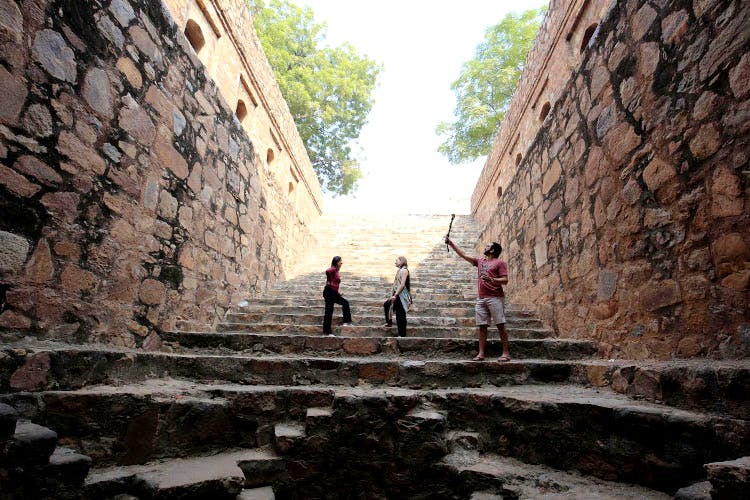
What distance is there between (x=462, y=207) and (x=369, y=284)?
50.2 ft

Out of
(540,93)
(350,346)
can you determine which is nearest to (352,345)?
(350,346)

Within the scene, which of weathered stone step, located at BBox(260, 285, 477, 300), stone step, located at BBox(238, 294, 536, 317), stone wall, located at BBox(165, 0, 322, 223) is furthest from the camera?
weathered stone step, located at BBox(260, 285, 477, 300)

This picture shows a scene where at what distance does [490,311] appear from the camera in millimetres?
3838

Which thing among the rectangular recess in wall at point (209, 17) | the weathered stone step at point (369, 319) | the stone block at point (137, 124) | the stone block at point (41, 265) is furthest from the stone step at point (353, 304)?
the rectangular recess in wall at point (209, 17)

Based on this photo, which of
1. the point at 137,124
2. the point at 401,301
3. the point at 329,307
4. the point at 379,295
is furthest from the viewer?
the point at 379,295

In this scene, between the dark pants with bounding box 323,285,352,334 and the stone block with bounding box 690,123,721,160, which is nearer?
the stone block with bounding box 690,123,721,160

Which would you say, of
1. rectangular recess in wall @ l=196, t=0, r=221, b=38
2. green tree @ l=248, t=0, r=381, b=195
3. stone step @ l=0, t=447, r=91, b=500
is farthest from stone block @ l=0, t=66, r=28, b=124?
green tree @ l=248, t=0, r=381, b=195

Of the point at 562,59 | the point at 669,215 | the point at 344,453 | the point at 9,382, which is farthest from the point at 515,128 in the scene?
the point at 9,382

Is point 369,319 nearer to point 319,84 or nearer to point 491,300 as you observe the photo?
point 491,300

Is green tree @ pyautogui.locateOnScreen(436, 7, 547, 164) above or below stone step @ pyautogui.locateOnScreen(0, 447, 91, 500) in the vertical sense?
above

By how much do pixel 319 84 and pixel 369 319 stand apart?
14371 mm

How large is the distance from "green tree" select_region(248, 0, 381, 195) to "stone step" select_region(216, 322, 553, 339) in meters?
13.5

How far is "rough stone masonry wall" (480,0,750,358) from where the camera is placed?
2330mm

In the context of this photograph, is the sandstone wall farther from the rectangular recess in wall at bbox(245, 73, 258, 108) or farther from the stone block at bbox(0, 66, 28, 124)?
the stone block at bbox(0, 66, 28, 124)
